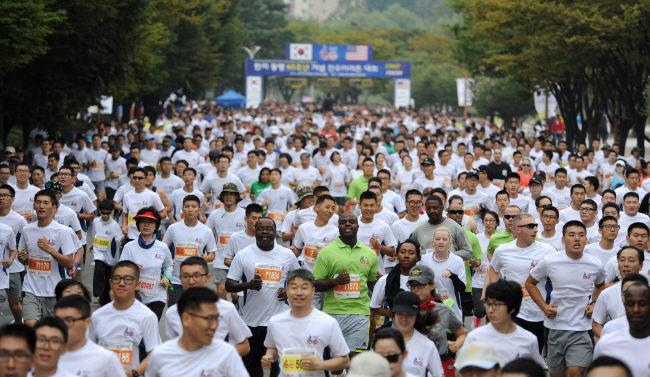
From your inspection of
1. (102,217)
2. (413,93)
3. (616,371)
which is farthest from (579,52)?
(413,93)

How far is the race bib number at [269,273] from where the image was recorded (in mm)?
11234

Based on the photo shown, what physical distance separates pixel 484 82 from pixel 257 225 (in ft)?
188

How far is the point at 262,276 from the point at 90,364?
3.74 metres

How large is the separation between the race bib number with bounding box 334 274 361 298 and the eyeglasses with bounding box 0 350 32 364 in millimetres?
4761

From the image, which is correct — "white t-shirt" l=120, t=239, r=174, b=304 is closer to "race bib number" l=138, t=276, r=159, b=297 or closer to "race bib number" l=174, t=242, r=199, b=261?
"race bib number" l=138, t=276, r=159, b=297

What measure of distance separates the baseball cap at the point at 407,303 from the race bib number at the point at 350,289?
8.17 feet

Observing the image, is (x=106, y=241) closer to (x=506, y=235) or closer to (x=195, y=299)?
(x=506, y=235)

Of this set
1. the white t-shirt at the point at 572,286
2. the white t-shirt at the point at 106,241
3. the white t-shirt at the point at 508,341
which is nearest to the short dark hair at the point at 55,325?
the white t-shirt at the point at 508,341

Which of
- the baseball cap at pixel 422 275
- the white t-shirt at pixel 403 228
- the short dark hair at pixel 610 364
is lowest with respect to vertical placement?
the short dark hair at pixel 610 364

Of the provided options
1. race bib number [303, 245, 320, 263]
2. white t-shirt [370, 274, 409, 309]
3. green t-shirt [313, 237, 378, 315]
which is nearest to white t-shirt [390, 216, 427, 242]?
race bib number [303, 245, 320, 263]

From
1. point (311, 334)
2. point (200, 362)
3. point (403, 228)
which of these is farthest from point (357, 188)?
point (200, 362)

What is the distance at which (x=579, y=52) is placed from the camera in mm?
35344

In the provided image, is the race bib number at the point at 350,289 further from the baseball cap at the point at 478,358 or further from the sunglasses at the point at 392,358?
the baseball cap at the point at 478,358

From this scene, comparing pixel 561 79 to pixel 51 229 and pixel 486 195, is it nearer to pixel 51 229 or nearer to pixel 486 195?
pixel 486 195
